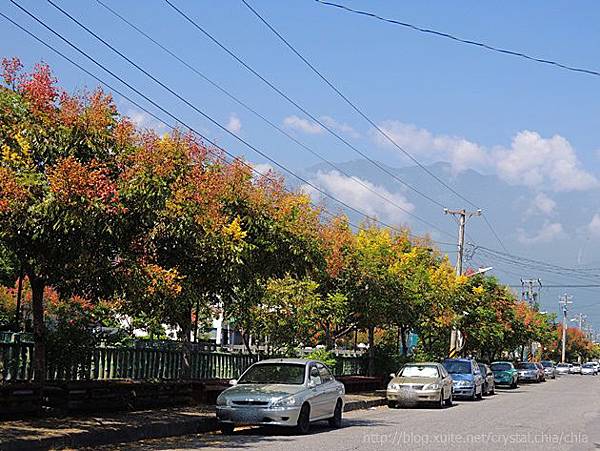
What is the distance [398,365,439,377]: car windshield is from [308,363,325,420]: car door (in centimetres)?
1015

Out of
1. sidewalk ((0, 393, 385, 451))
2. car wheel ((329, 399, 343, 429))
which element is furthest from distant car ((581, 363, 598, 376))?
sidewalk ((0, 393, 385, 451))

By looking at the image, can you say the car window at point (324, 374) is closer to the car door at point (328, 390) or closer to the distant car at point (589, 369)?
the car door at point (328, 390)

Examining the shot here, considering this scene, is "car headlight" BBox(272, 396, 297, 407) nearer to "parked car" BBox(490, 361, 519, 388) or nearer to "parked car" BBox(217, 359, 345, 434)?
"parked car" BBox(217, 359, 345, 434)

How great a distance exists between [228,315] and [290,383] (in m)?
10.8

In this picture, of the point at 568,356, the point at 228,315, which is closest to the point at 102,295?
the point at 228,315

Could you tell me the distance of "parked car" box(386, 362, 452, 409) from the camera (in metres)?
29.0

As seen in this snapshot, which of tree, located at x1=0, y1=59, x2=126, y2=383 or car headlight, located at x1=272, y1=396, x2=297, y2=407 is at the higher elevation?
tree, located at x1=0, y1=59, x2=126, y2=383

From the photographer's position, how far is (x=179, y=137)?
59.3ft

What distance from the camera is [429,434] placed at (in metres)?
19.2

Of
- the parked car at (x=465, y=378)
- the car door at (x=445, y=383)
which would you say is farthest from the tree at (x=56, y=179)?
the parked car at (x=465, y=378)

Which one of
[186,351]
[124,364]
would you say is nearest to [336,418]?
[186,351]

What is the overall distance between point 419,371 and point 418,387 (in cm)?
120

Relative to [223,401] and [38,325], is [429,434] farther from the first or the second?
[38,325]

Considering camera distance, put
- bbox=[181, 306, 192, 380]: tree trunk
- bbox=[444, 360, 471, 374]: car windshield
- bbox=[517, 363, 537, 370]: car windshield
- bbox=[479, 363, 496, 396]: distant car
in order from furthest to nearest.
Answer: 1. bbox=[517, 363, 537, 370]: car windshield
2. bbox=[479, 363, 496, 396]: distant car
3. bbox=[444, 360, 471, 374]: car windshield
4. bbox=[181, 306, 192, 380]: tree trunk
